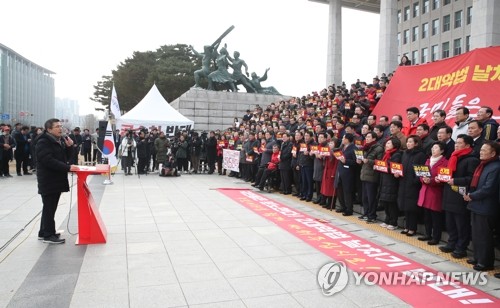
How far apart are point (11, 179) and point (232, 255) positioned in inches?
423

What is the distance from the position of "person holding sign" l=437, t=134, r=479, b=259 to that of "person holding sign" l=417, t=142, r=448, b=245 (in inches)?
10.4

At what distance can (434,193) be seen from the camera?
5.48 meters

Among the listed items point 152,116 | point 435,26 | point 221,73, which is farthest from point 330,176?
point 435,26

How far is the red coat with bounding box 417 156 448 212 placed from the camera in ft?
17.7

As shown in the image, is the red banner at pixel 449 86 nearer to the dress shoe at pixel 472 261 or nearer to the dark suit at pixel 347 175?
the dark suit at pixel 347 175

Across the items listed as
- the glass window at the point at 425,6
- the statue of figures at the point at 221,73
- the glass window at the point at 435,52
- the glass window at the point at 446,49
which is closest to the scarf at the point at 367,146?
the statue of figures at the point at 221,73

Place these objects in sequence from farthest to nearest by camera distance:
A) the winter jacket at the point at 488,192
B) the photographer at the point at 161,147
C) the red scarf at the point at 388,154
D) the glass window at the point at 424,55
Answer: the glass window at the point at 424,55
the photographer at the point at 161,147
the red scarf at the point at 388,154
the winter jacket at the point at 488,192

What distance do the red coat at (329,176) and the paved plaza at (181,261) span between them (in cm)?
63

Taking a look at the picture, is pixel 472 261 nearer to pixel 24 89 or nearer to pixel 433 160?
pixel 433 160

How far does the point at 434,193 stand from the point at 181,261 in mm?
3811

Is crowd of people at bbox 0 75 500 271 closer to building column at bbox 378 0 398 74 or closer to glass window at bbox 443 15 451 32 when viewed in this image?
building column at bbox 378 0 398 74

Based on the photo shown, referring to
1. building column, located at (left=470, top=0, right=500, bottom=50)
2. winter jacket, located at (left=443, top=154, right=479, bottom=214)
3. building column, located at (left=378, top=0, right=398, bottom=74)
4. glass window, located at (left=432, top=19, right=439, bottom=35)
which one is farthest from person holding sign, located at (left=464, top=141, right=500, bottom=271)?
glass window, located at (left=432, top=19, right=439, bottom=35)

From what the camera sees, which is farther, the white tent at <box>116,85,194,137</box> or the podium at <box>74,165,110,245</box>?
the white tent at <box>116,85,194,137</box>

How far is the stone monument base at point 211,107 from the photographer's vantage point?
23406 mm
